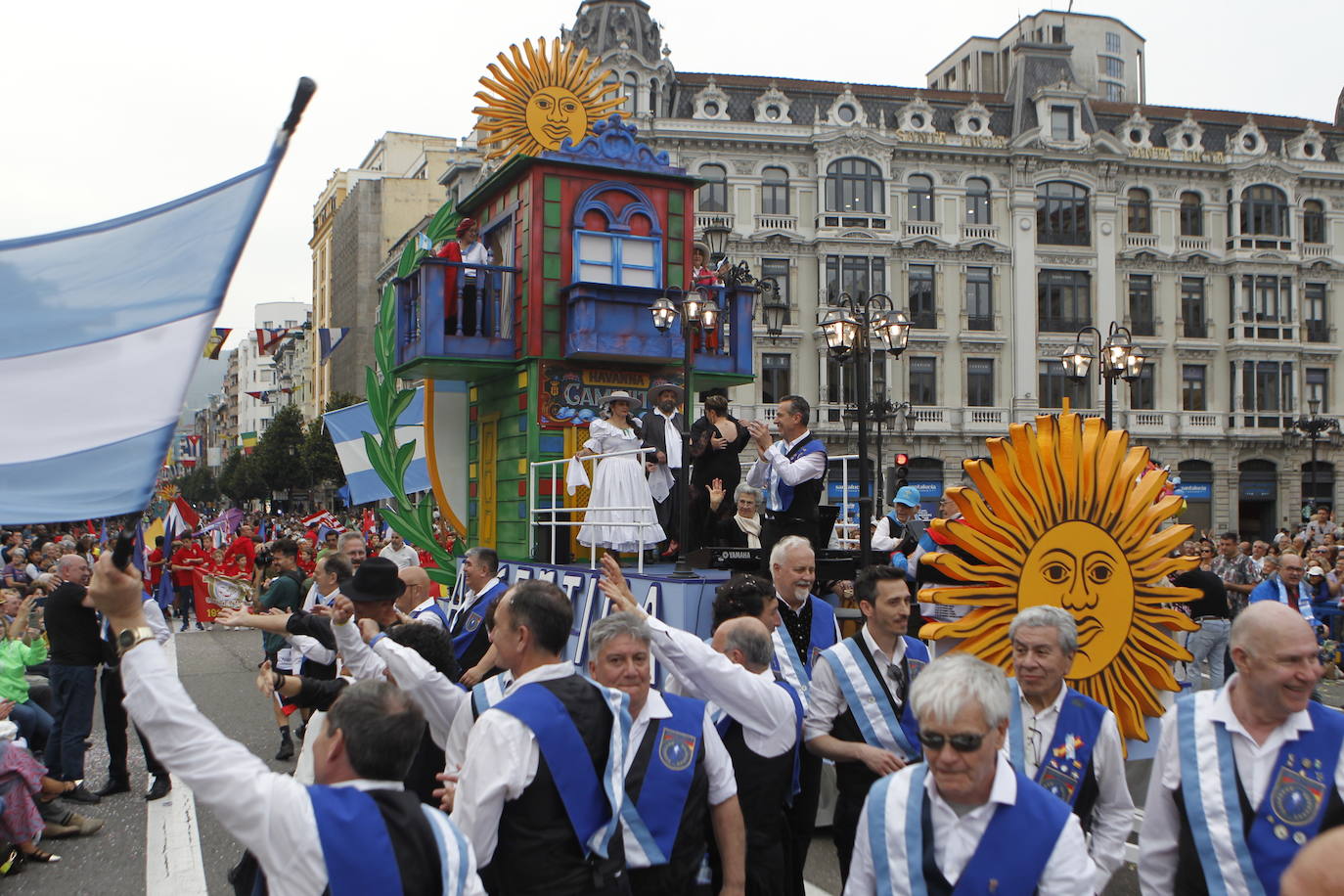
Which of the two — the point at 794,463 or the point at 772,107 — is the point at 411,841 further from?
the point at 772,107

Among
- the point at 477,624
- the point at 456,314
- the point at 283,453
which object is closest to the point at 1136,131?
the point at 456,314

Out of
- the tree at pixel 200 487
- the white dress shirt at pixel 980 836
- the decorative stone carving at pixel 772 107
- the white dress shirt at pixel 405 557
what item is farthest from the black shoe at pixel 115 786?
the tree at pixel 200 487

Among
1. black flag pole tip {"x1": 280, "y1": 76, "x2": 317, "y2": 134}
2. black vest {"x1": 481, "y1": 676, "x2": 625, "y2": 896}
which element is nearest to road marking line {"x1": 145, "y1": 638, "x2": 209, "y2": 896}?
black vest {"x1": 481, "y1": 676, "x2": 625, "y2": 896}

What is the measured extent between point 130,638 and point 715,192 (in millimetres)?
36306

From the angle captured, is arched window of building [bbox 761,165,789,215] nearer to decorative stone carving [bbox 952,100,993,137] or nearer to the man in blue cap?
decorative stone carving [bbox 952,100,993,137]

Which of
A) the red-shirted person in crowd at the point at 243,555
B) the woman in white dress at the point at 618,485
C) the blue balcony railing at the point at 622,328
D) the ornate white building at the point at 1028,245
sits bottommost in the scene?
A: the red-shirted person in crowd at the point at 243,555

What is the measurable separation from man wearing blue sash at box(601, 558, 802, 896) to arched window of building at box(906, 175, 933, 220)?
121ft

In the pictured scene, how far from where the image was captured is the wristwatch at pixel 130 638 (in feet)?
9.22

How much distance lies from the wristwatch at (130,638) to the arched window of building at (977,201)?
39.6 metres

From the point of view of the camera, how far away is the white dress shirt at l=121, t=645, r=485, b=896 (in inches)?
105

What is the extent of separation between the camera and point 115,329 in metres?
3.63

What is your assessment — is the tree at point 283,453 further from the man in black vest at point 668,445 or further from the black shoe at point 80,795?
the black shoe at point 80,795

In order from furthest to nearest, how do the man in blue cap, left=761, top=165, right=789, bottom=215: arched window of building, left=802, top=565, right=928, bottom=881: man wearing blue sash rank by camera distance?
1. left=761, top=165, right=789, bottom=215: arched window of building
2. the man in blue cap
3. left=802, top=565, right=928, bottom=881: man wearing blue sash

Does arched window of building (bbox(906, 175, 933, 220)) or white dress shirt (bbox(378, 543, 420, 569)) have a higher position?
arched window of building (bbox(906, 175, 933, 220))
